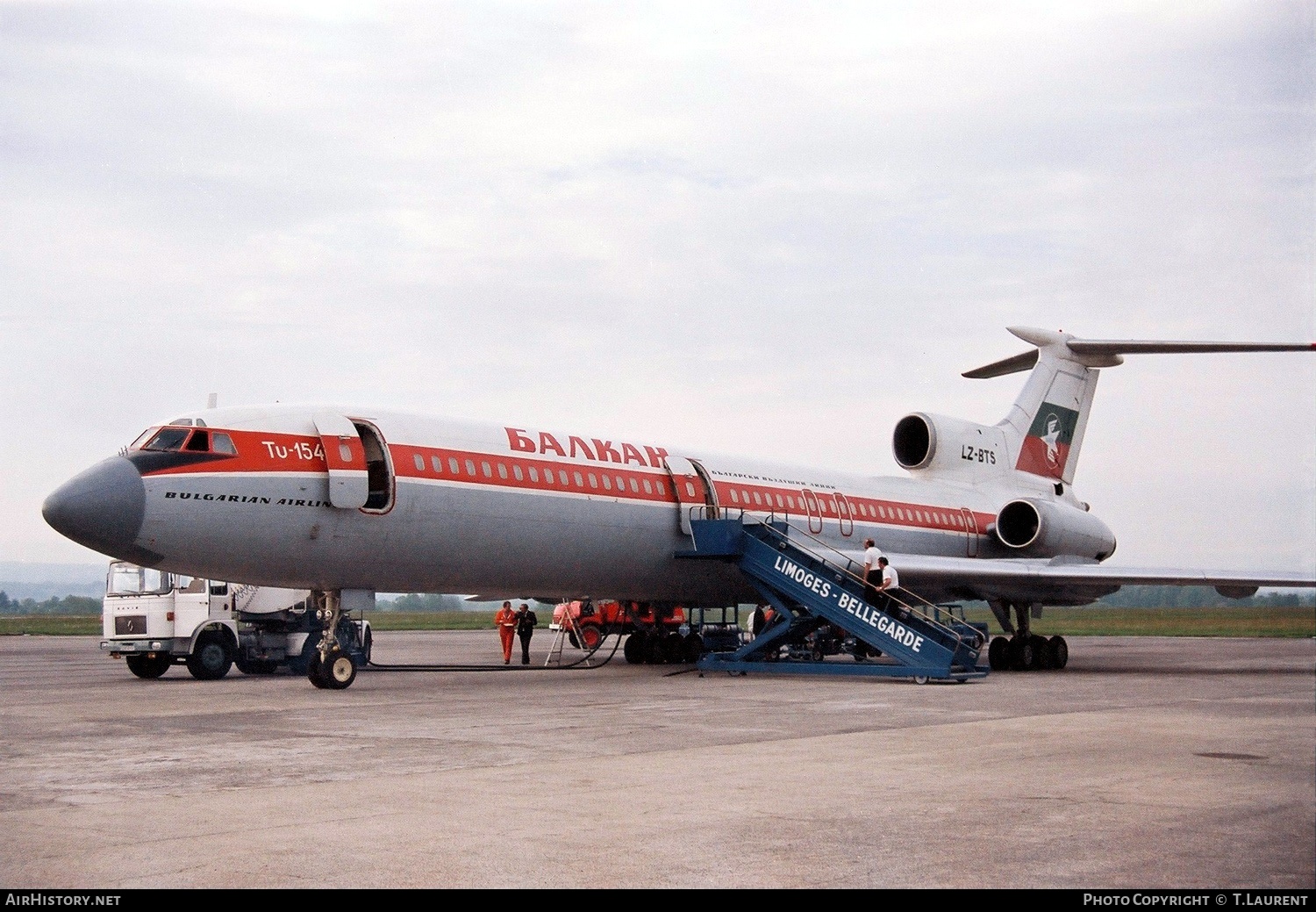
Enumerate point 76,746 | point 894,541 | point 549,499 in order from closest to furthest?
1. point 76,746
2. point 549,499
3. point 894,541

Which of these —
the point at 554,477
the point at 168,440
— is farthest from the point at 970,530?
the point at 168,440

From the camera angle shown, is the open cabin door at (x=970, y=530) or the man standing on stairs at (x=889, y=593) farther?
the open cabin door at (x=970, y=530)

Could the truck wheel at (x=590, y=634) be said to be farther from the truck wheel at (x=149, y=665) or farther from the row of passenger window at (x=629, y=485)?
the truck wheel at (x=149, y=665)

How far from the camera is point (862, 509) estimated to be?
90.6 feet

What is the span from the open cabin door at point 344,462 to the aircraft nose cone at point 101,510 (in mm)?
2482

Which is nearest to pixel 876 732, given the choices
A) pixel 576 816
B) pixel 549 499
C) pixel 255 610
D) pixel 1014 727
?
pixel 1014 727

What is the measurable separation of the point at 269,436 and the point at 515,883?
41.8 feet

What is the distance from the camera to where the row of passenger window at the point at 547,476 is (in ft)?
63.2

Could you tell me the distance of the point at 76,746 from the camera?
11820 mm

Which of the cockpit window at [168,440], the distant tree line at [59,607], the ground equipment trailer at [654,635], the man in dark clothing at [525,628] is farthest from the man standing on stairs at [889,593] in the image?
the distant tree line at [59,607]

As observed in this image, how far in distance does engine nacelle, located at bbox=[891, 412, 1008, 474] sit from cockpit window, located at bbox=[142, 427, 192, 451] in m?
18.2

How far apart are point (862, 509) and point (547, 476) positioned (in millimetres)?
9103

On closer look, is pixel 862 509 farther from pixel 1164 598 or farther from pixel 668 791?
pixel 668 791
